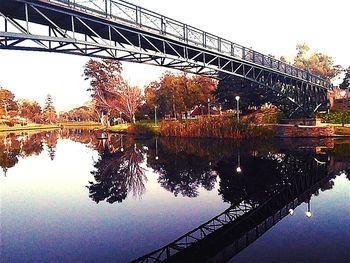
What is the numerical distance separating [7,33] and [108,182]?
7.27 metres

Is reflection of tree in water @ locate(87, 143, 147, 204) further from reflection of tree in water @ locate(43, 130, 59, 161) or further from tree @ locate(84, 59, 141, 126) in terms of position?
tree @ locate(84, 59, 141, 126)

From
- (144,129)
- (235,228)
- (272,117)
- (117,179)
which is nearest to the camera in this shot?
(235,228)

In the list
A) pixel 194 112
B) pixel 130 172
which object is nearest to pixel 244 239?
pixel 130 172

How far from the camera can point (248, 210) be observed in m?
8.31

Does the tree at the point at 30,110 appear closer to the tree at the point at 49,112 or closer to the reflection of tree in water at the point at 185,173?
the tree at the point at 49,112

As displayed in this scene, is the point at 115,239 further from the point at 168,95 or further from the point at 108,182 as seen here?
the point at 168,95

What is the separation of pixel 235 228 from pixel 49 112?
12226 cm

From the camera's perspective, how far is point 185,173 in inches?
553

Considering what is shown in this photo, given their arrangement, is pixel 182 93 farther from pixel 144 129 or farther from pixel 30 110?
pixel 30 110

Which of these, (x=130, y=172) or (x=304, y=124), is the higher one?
(x=304, y=124)

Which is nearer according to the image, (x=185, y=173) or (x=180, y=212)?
(x=180, y=212)

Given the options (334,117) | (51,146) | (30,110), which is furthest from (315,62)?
(30,110)

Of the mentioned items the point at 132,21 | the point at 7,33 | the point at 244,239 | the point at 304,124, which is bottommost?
the point at 244,239

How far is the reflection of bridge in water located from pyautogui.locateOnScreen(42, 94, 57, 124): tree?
117859 mm
